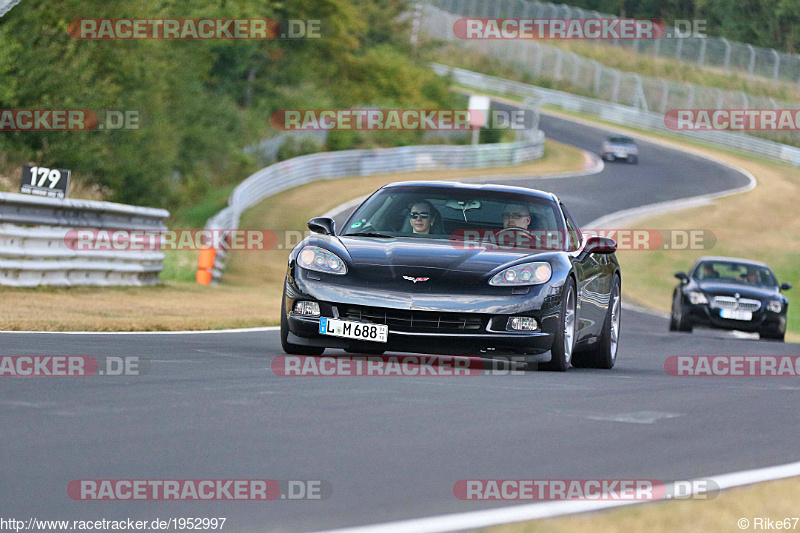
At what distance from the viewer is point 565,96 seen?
8294 cm

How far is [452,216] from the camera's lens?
34.8 ft

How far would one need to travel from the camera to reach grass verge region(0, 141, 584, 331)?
1248cm

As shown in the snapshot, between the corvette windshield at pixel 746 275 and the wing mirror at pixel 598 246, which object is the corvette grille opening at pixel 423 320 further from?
the corvette windshield at pixel 746 275

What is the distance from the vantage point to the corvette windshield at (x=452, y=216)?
10.5 metres

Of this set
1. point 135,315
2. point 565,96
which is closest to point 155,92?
point 135,315

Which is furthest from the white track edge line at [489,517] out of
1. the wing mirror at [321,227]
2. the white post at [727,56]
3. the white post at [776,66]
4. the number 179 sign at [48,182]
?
the white post at [727,56]

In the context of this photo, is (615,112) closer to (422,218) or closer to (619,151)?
(619,151)

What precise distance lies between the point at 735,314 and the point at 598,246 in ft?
31.8

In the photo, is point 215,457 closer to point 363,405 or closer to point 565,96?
point 363,405

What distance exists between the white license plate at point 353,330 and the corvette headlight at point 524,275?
2.84ft

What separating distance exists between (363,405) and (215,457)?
1.82m

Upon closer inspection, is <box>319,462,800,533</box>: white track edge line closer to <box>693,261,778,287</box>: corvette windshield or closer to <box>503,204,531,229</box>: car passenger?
<box>503,204,531,229</box>: car passenger

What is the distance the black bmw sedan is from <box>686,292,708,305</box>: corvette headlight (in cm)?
954

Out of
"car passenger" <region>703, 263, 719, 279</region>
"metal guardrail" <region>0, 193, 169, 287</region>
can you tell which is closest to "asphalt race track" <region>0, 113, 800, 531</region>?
"metal guardrail" <region>0, 193, 169, 287</region>
